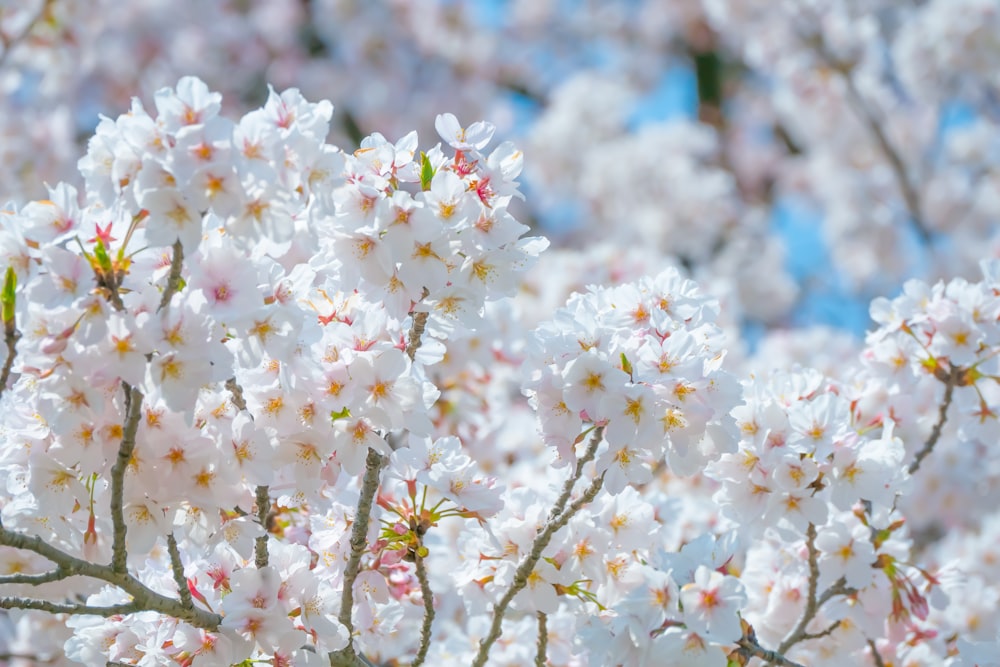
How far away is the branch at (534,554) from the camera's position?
2.12 metres

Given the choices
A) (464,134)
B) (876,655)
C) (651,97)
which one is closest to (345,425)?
(464,134)

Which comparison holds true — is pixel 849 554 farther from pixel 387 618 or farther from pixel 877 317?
pixel 387 618

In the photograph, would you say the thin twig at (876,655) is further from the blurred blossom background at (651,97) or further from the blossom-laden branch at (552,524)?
the blurred blossom background at (651,97)

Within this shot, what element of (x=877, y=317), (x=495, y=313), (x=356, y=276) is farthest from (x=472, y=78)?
Answer: (x=356, y=276)

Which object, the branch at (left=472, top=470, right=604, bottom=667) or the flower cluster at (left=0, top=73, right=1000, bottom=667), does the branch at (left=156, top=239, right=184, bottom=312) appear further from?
the branch at (left=472, top=470, right=604, bottom=667)

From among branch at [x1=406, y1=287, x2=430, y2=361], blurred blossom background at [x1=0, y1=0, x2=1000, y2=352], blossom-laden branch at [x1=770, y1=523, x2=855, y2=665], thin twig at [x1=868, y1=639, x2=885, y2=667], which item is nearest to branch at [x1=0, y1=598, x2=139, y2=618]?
branch at [x1=406, y1=287, x2=430, y2=361]

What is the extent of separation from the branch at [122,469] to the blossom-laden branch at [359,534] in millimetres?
447

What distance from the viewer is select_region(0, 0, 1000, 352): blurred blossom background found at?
6473 mm

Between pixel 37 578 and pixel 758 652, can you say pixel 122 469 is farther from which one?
pixel 758 652

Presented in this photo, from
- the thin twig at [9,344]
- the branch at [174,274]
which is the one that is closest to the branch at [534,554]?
the branch at [174,274]

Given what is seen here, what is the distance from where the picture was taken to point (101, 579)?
1.88m

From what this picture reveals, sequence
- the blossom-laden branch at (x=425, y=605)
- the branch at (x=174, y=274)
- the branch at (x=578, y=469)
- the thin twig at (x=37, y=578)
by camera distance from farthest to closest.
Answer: the blossom-laden branch at (x=425, y=605), the branch at (x=578, y=469), the thin twig at (x=37, y=578), the branch at (x=174, y=274)

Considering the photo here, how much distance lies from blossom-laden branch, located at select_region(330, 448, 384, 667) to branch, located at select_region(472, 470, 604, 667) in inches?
12.3

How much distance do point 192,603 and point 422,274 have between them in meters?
0.80
